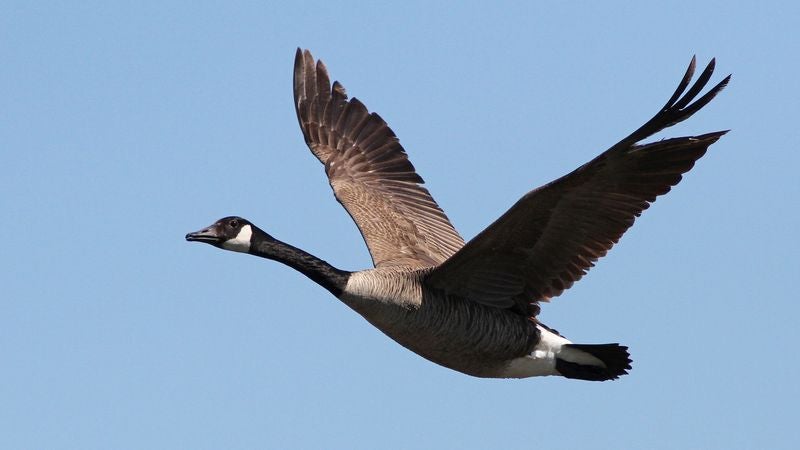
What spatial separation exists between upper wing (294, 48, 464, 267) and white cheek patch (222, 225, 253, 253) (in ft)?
5.91

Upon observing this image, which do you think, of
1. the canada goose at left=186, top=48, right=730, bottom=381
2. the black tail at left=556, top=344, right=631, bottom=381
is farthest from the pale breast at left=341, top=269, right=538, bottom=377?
the black tail at left=556, top=344, right=631, bottom=381

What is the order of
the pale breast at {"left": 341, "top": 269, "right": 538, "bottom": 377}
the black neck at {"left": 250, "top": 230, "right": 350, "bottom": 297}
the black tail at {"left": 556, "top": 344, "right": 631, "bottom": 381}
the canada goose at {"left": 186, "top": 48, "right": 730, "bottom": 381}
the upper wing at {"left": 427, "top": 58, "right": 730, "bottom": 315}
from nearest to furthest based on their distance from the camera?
the upper wing at {"left": 427, "top": 58, "right": 730, "bottom": 315}, the canada goose at {"left": 186, "top": 48, "right": 730, "bottom": 381}, the pale breast at {"left": 341, "top": 269, "right": 538, "bottom": 377}, the black neck at {"left": 250, "top": 230, "right": 350, "bottom": 297}, the black tail at {"left": 556, "top": 344, "right": 631, "bottom": 381}

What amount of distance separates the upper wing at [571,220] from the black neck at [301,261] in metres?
0.82

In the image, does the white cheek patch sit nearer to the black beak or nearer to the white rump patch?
the black beak

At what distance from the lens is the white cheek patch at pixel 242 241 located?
1152cm

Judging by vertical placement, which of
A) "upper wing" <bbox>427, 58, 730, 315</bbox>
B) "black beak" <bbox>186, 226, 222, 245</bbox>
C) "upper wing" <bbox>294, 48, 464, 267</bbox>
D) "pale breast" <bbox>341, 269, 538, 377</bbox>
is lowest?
"pale breast" <bbox>341, 269, 538, 377</bbox>

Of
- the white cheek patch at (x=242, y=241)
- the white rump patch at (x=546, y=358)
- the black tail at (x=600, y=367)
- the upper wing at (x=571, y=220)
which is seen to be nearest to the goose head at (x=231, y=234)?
the white cheek patch at (x=242, y=241)

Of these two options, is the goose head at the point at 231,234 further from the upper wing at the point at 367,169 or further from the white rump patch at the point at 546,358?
the white rump patch at the point at 546,358

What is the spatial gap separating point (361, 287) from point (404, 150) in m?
4.37

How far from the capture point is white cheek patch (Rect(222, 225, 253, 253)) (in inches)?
453

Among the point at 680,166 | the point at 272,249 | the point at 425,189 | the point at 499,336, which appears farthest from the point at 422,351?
the point at 425,189

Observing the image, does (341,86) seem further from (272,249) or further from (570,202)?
(570,202)

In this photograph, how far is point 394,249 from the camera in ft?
42.1

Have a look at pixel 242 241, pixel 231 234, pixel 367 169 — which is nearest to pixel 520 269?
pixel 242 241
